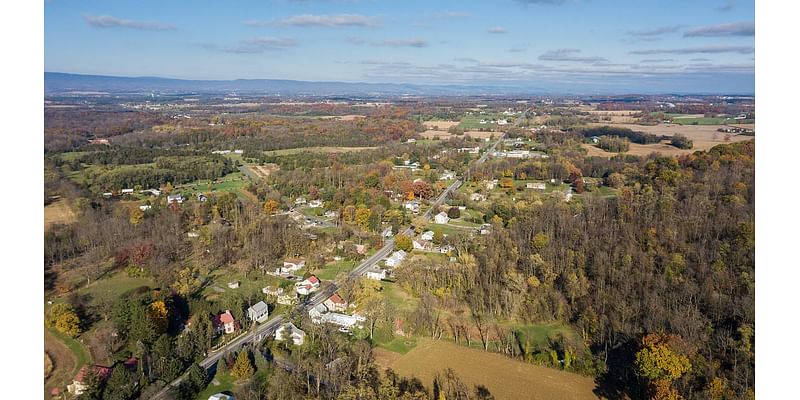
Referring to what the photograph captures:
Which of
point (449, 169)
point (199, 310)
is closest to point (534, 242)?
point (199, 310)

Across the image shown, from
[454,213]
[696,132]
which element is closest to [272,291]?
[454,213]

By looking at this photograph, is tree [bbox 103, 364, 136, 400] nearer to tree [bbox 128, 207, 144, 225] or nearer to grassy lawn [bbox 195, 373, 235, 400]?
grassy lawn [bbox 195, 373, 235, 400]

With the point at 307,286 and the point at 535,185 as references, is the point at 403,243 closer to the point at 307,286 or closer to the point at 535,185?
the point at 307,286

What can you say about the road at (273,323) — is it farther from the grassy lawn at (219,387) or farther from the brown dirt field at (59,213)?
the brown dirt field at (59,213)

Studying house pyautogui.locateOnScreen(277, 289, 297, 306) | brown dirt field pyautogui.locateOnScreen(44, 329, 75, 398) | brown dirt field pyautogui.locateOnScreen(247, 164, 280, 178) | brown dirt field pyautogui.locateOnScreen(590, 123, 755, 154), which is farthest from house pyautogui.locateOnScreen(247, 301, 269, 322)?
brown dirt field pyautogui.locateOnScreen(590, 123, 755, 154)

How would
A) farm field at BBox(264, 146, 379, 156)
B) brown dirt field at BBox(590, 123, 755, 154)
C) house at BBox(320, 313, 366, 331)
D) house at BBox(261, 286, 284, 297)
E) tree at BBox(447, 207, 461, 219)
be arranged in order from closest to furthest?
house at BBox(320, 313, 366, 331) → house at BBox(261, 286, 284, 297) → tree at BBox(447, 207, 461, 219) → brown dirt field at BBox(590, 123, 755, 154) → farm field at BBox(264, 146, 379, 156)

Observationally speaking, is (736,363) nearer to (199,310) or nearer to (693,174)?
(199,310)
